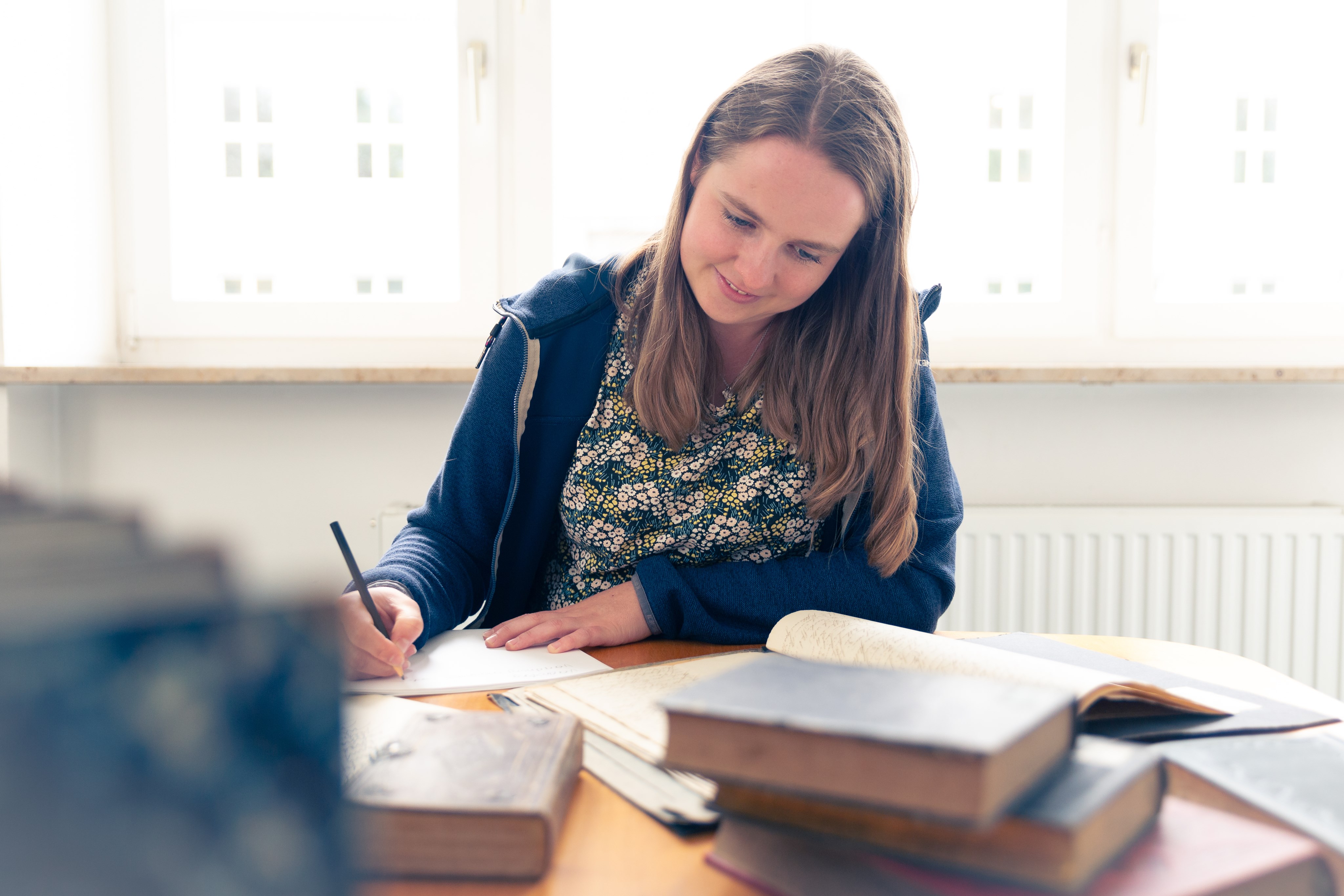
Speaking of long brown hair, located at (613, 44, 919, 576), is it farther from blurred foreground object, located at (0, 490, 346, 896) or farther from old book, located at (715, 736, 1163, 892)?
blurred foreground object, located at (0, 490, 346, 896)

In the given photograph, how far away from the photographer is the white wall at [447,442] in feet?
5.65

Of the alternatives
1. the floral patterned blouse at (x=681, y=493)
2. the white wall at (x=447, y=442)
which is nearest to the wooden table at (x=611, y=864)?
the floral patterned blouse at (x=681, y=493)

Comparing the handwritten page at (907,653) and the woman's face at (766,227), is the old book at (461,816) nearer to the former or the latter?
the handwritten page at (907,653)

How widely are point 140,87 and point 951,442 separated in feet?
5.82

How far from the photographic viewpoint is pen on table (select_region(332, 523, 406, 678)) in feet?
2.36

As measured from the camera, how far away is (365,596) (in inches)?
29.5

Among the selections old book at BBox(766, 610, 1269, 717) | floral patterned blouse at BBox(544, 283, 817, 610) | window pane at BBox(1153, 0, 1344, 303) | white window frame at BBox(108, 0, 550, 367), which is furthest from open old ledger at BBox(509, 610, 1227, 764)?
window pane at BBox(1153, 0, 1344, 303)

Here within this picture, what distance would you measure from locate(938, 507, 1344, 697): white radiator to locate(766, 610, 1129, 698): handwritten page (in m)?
1.04

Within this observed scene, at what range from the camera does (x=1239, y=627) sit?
171 cm

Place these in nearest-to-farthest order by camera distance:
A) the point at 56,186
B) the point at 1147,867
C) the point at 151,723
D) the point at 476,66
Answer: the point at 151,723
the point at 1147,867
the point at 56,186
the point at 476,66

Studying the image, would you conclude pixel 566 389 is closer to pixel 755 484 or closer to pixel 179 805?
pixel 755 484

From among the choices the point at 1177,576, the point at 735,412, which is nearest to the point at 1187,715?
the point at 735,412

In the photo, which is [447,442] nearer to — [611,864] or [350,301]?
[350,301]

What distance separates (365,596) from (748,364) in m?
0.56
